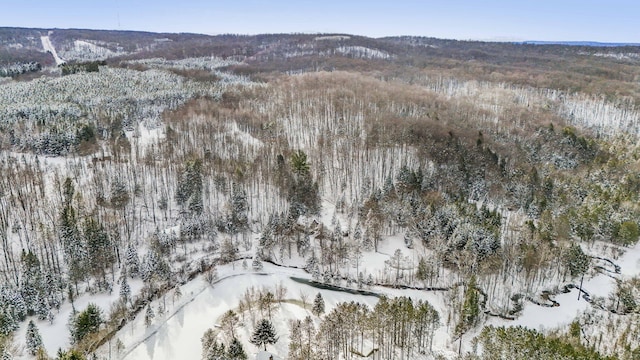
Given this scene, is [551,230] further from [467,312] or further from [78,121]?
[78,121]

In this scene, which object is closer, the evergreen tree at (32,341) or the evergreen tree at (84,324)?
the evergreen tree at (32,341)

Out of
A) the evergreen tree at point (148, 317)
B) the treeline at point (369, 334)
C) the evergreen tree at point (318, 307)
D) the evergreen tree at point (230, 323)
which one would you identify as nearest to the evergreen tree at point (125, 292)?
the evergreen tree at point (148, 317)

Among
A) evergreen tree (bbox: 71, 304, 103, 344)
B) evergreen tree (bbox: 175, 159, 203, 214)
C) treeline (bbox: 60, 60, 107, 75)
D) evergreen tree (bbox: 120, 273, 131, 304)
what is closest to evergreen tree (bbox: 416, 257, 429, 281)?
evergreen tree (bbox: 175, 159, 203, 214)

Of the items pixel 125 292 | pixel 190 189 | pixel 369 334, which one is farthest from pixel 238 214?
pixel 369 334

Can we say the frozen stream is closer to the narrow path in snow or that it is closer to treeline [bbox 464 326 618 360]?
the narrow path in snow

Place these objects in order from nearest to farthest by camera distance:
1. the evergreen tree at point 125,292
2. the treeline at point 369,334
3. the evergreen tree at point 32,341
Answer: the treeline at point 369,334 < the evergreen tree at point 32,341 < the evergreen tree at point 125,292

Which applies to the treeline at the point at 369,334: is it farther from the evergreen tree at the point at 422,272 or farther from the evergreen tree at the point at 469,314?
the evergreen tree at the point at 422,272
